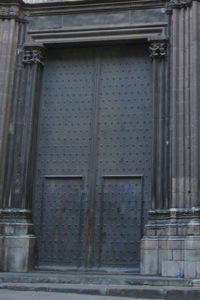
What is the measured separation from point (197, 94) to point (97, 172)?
106 inches

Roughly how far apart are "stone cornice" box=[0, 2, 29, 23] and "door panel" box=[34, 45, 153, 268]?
1.06m

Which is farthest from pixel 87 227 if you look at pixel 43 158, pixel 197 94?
pixel 197 94

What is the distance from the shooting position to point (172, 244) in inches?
359

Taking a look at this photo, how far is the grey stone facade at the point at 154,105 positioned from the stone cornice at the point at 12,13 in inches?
0.9

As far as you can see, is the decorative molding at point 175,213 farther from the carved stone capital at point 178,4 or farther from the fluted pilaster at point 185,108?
the carved stone capital at point 178,4

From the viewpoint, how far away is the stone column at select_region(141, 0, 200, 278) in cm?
902

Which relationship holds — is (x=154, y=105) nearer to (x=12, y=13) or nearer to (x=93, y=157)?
(x=93, y=157)

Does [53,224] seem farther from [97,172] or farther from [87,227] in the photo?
[97,172]

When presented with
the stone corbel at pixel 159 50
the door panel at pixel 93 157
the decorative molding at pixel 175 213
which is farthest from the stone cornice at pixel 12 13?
the decorative molding at pixel 175 213

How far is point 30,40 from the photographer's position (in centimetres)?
1126

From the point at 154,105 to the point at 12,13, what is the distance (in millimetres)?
3881

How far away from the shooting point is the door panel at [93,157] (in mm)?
10320

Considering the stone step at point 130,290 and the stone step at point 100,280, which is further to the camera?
the stone step at point 100,280

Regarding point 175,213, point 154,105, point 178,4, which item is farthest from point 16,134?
point 178,4
